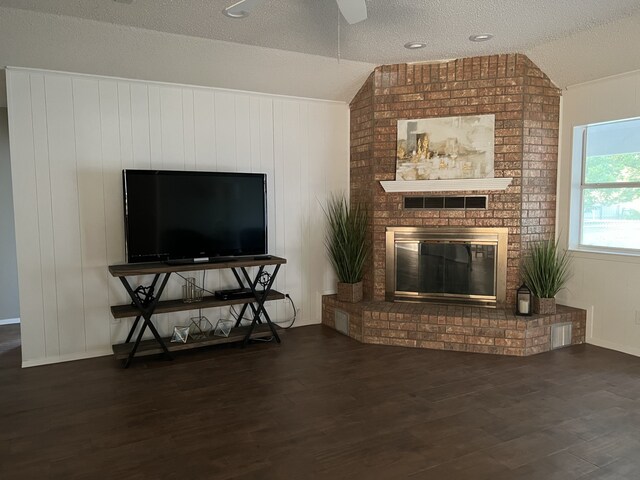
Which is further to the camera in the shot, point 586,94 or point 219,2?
point 586,94

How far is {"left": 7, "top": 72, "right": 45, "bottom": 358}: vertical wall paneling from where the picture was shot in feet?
12.2

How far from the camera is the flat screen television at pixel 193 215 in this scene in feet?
12.8

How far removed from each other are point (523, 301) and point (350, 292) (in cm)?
159

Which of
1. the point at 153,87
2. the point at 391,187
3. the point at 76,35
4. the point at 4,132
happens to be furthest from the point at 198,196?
the point at 4,132

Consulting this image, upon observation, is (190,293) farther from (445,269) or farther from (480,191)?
(480,191)

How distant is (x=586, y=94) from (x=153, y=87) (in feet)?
12.9

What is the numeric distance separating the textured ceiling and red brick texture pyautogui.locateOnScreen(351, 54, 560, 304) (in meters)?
0.37

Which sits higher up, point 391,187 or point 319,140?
point 319,140

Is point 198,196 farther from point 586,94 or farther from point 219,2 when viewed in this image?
point 586,94

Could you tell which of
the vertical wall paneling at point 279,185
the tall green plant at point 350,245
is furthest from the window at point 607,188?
the vertical wall paneling at point 279,185

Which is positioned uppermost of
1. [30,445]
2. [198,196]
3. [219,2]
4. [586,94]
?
[219,2]

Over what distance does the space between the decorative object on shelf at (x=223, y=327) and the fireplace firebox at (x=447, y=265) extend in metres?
1.59

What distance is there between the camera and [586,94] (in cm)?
432

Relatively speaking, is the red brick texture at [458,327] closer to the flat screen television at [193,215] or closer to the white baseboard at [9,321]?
the flat screen television at [193,215]
